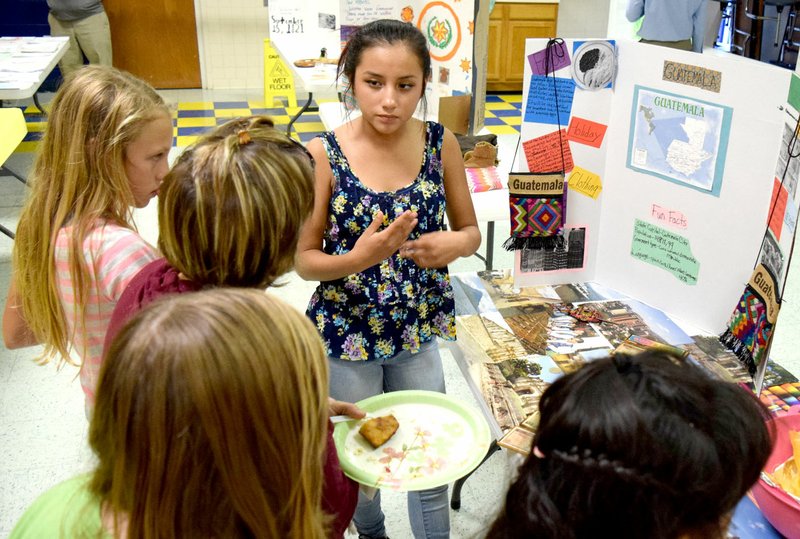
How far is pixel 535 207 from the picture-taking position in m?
2.03

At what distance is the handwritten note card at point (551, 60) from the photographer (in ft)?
6.31

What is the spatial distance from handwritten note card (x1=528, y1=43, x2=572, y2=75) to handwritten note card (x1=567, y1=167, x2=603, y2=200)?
11.3 inches

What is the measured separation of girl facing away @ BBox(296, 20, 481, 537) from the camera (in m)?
1.64

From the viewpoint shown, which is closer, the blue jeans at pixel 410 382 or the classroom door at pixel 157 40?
the blue jeans at pixel 410 382

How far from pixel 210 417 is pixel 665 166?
1.49 m

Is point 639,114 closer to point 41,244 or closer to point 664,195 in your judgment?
point 664,195

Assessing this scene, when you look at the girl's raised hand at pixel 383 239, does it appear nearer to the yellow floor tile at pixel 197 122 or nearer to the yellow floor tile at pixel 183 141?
the yellow floor tile at pixel 183 141

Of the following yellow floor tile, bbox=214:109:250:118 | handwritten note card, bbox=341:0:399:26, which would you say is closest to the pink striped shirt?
handwritten note card, bbox=341:0:399:26

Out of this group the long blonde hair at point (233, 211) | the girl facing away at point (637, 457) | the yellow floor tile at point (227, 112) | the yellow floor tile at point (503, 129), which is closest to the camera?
the girl facing away at point (637, 457)

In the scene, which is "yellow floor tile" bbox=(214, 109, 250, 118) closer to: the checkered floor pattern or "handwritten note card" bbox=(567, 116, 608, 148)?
the checkered floor pattern

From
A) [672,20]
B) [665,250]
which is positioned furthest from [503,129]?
[665,250]

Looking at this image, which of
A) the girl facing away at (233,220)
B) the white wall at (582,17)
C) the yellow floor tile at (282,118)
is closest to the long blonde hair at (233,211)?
the girl facing away at (233,220)

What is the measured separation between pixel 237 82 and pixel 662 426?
7736 millimetres

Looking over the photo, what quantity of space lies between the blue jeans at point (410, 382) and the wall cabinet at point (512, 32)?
249 inches
